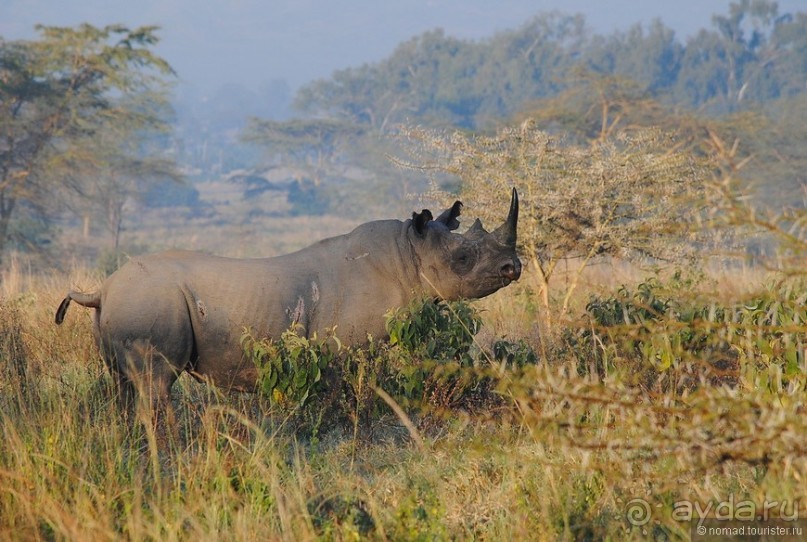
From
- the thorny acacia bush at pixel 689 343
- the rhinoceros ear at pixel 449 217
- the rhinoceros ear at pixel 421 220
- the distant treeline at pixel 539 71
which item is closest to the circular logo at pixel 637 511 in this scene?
the thorny acacia bush at pixel 689 343

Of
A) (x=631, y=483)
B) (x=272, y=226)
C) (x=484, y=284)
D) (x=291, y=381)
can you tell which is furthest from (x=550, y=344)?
(x=272, y=226)

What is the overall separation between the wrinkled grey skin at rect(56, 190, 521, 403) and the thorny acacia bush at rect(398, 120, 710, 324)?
2.96m

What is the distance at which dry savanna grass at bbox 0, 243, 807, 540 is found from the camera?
3773mm

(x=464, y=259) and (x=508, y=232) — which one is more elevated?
(x=508, y=232)

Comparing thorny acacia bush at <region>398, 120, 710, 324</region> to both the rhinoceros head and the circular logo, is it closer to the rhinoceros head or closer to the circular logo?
the rhinoceros head

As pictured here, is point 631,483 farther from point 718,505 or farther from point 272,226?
point 272,226

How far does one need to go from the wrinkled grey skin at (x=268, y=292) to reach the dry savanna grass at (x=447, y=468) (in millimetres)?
337

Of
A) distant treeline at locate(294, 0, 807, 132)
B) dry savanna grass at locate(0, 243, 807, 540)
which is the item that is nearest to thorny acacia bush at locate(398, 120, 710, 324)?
dry savanna grass at locate(0, 243, 807, 540)

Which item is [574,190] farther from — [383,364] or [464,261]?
[383,364]

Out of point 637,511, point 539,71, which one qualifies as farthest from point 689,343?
point 539,71

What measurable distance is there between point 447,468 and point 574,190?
4823 millimetres

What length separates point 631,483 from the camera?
452cm

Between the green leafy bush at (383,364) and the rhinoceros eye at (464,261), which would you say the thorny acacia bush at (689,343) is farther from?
the rhinoceros eye at (464,261)

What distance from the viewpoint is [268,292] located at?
615 centimetres
